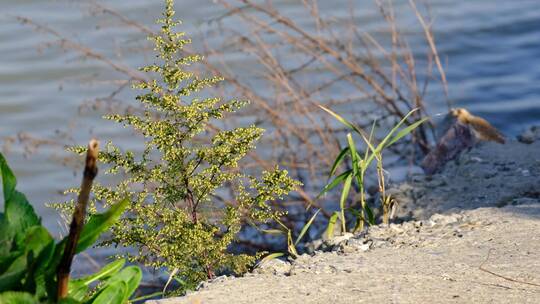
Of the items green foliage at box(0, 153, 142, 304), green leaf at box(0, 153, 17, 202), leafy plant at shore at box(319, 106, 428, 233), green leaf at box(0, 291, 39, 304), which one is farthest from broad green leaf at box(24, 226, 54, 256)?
leafy plant at shore at box(319, 106, 428, 233)

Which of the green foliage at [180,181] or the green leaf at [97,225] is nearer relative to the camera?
the green leaf at [97,225]

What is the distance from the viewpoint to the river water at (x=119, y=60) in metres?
9.28

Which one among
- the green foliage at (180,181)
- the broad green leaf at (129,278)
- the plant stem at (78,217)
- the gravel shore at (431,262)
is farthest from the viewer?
the green foliage at (180,181)

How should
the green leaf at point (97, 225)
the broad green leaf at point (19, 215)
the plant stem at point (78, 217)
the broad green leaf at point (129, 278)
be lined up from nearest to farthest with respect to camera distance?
1. the plant stem at point (78, 217)
2. the green leaf at point (97, 225)
3. the broad green leaf at point (19, 215)
4. the broad green leaf at point (129, 278)

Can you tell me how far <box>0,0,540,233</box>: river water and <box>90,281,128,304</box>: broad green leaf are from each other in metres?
5.44

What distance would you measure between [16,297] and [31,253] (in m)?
0.11

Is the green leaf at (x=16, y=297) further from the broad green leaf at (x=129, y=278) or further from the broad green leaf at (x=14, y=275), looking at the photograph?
the broad green leaf at (x=129, y=278)

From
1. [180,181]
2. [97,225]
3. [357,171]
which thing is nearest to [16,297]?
[97,225]

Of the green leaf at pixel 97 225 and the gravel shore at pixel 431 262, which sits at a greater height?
the green leaf at pixel 97 225

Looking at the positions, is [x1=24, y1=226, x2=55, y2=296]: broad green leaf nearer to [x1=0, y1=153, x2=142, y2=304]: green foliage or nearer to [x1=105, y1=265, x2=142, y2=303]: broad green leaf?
[x1=0, y1=153, x2=142, y2=304]: green foliage

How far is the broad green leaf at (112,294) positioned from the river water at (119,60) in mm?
5441

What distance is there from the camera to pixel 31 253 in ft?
9.48

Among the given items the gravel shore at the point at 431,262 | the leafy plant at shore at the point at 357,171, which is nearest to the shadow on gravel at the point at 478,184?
the gravel shore at the point at 431,262

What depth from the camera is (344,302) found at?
386cm
